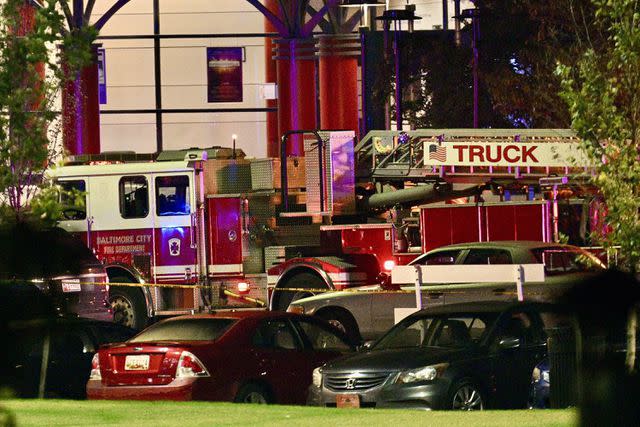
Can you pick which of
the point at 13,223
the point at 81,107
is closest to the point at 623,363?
the point at 13,223

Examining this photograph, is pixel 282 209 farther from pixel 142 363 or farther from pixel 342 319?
pixel 142 363

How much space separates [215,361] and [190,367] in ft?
0.83

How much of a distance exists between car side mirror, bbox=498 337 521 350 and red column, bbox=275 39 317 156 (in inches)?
870

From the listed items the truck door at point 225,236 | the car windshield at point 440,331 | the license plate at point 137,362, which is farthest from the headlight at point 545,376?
the truck door at point 225,236

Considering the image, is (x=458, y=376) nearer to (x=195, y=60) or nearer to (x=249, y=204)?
(x=249, y=204)

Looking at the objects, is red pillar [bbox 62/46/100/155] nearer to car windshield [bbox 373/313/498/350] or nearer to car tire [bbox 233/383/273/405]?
car windshield [bbox 373/313/498/350]

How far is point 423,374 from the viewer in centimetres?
1258

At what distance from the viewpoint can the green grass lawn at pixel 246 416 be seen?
1005cm

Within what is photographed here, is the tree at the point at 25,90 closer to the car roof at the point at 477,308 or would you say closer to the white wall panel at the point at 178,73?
the car roof at the point at 477,308

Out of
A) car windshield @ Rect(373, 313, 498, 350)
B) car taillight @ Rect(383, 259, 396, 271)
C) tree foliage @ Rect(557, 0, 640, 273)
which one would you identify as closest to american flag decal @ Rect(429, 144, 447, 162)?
car taillight @ Rect(383, 259, 396, 271)

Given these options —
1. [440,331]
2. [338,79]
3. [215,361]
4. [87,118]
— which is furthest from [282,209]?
[87,118]

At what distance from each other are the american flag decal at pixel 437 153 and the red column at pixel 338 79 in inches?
576

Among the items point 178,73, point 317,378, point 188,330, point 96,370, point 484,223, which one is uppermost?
point 178,73

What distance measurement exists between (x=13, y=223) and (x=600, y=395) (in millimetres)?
754
